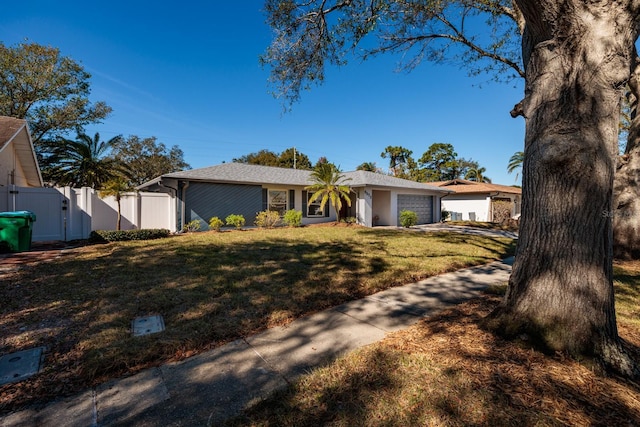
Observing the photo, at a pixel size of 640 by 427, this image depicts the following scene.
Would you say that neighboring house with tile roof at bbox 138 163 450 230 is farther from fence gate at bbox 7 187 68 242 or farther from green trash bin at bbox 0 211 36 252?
green trash bin at bbox 0 211 36 252

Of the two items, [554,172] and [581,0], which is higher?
[581,0]

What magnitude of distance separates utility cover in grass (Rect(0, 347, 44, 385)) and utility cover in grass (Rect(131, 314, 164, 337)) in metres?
0.80

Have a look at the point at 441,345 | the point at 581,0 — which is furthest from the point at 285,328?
the point at 581,0

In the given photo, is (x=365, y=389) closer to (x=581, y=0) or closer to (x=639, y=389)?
(x=639, y=389)

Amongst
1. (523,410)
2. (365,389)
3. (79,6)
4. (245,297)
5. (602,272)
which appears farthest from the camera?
(79,6)

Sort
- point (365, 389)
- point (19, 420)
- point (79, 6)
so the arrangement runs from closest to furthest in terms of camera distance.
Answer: point (19, 420)
point (365, 389)
point (79, 6)

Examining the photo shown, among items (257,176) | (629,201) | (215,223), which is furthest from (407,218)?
(215,223)

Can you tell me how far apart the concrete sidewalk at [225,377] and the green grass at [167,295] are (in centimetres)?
24

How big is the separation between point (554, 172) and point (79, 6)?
43.6 feet

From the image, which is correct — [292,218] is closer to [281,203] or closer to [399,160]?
[281,203]

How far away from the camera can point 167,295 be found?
14.7 feet

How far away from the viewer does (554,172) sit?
257 centimetres

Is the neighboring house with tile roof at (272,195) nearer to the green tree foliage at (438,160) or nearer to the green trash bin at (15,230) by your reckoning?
the green trash bin at (15,230)

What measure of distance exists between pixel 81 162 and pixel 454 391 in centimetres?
2126
